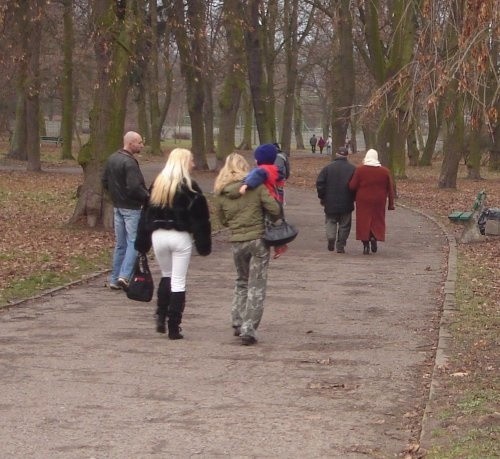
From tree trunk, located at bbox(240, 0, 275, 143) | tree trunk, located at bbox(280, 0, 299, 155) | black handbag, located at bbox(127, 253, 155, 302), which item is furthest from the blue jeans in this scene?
tree trunk, located at bbox(280, 0, 299, 155)

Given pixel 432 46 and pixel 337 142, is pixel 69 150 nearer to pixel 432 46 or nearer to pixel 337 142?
pixel 337 142

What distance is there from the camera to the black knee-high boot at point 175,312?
9.80 metres

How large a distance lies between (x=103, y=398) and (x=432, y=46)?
4.26 meters

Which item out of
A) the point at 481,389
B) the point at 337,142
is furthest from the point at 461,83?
the point at 337,142

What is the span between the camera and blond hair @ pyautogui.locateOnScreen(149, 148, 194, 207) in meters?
9.66

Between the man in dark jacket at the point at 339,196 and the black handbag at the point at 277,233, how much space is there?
7.64 m

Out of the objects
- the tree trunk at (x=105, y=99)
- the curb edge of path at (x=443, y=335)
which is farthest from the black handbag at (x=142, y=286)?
the tree trunk at (x=105, y=99)

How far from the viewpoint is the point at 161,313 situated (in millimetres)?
10094

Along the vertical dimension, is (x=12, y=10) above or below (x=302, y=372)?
above

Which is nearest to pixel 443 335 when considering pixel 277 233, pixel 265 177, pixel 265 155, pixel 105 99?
pixel 277 233

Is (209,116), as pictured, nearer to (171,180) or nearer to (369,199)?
(369,199)

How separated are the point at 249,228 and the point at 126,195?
9.97 feet

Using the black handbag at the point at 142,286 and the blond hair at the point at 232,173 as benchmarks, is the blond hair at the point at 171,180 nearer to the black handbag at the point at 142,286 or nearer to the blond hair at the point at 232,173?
the blond hair at the point at 232,173

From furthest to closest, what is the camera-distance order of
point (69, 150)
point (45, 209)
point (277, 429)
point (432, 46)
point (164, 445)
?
point (69, 150), point (45, 209), point (432, 46), point (277, 429), point (164, 445)
